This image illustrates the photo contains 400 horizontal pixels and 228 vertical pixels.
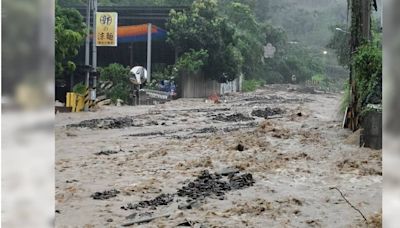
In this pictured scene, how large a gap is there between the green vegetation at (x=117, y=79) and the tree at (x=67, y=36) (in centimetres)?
384

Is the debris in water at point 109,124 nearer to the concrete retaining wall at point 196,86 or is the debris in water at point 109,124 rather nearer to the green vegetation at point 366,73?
the green vegetation at point 366,73

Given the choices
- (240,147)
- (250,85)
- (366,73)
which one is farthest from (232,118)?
(250,85)

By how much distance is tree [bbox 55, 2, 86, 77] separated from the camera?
12805mm

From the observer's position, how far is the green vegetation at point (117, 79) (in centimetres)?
1920

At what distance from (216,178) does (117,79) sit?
47.0 ft

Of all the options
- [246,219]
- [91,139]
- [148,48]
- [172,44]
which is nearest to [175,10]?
[172,44]

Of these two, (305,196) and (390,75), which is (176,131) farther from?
(390,75)

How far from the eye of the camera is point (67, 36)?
13125 mm

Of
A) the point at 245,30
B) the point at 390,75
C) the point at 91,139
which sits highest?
the point at 245,30

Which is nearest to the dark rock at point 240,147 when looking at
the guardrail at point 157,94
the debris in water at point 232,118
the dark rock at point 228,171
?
the dark rock at point 228,171

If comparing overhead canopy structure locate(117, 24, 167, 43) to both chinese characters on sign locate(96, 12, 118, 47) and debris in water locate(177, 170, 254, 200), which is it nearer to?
chinese characters on sign locate(96, 12, 118, 47)

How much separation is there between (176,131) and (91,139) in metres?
2.05

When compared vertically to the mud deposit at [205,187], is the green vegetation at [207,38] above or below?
above

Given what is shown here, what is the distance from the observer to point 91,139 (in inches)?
365
